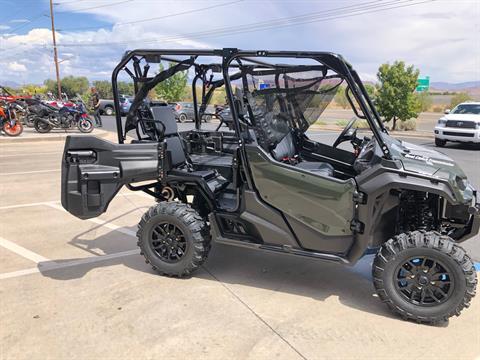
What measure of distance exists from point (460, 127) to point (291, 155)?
39.5 feet

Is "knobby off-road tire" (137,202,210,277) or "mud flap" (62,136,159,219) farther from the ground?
"mud flap" (62,136,159,219)

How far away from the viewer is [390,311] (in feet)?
11.2

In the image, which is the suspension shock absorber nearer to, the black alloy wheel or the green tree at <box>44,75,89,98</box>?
the black alloy wheel

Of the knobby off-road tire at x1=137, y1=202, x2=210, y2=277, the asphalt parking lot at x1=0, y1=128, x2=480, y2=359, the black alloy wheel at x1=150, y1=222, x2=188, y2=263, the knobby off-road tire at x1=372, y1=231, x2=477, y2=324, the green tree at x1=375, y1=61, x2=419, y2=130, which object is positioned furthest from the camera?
the green tree at x1=375, y1=61, x2=419, y2=130

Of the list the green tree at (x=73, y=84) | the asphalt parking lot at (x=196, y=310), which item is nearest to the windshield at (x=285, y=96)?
the asphalt parking lot at (x=196, y=310)

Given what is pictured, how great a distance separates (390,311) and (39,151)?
39.6 ft

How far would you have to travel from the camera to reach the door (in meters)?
3.36

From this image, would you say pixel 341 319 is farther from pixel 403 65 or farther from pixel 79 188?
pixel 403 65

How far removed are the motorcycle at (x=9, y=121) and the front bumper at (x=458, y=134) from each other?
15287 millimetres

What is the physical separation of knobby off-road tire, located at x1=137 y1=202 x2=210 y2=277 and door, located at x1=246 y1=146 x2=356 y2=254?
0.71m

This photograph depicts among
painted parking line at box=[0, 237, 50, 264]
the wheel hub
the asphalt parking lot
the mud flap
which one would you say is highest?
the mud flap

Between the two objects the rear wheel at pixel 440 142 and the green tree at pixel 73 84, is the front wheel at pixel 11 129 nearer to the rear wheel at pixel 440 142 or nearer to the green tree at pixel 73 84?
the rear wheel at pixel 440 142

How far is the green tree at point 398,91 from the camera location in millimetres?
22000

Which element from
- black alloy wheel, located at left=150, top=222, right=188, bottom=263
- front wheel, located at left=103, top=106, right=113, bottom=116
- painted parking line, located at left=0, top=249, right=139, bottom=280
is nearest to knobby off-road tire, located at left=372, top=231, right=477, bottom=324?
black alloy wheel, located at left=150, top=222, right=188, bottom=263
